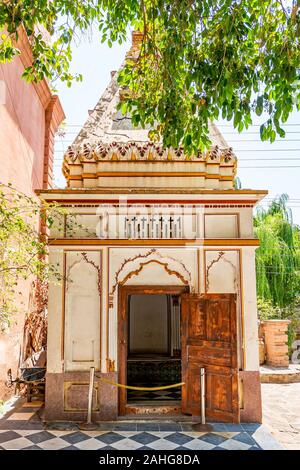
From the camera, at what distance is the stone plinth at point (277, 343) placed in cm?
1083

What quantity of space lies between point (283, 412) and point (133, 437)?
3063mm

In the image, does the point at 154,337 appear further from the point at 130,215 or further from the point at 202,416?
the point at 130,215

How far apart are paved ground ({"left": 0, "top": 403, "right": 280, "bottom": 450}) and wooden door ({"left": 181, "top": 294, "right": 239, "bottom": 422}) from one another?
0.32m

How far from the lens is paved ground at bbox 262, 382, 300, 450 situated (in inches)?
238

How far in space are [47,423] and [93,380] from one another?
893 mm

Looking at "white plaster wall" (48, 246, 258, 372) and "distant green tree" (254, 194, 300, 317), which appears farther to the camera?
"distant green tree" (254, 194, 300, 317)

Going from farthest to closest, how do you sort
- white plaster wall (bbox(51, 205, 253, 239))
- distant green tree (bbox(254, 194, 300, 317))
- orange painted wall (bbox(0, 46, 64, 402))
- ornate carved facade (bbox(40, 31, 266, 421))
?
distant green tree (bbox(254, 194, 300, 317)) < orange painted wall (bbox(0, 46, 64, 402)) < white plaster wall (bbox(51, 205, 253, 239)) < ornate carved facade (bbox(40, 31, 266, 421))

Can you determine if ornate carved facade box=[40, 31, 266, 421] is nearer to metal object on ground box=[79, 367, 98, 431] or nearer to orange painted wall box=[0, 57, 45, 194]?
metal object on ground box=[79, 367, 98, 431]

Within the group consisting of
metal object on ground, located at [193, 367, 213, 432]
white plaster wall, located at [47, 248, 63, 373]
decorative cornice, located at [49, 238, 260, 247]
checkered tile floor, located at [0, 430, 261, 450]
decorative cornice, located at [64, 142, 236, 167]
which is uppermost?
decorative cornice, located at [64, 142, 236, 167]

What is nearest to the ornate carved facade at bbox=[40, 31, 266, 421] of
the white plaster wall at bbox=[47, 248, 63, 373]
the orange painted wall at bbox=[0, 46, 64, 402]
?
the white plaster wall at bbox=[47, 248, 63, 373]

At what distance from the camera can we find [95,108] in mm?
8711

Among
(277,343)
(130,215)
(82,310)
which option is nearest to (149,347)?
(277,343)

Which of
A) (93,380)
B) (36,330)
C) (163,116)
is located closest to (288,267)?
(36,330)

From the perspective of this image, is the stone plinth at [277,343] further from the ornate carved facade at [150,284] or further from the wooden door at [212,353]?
the wooden door at [212,353]
